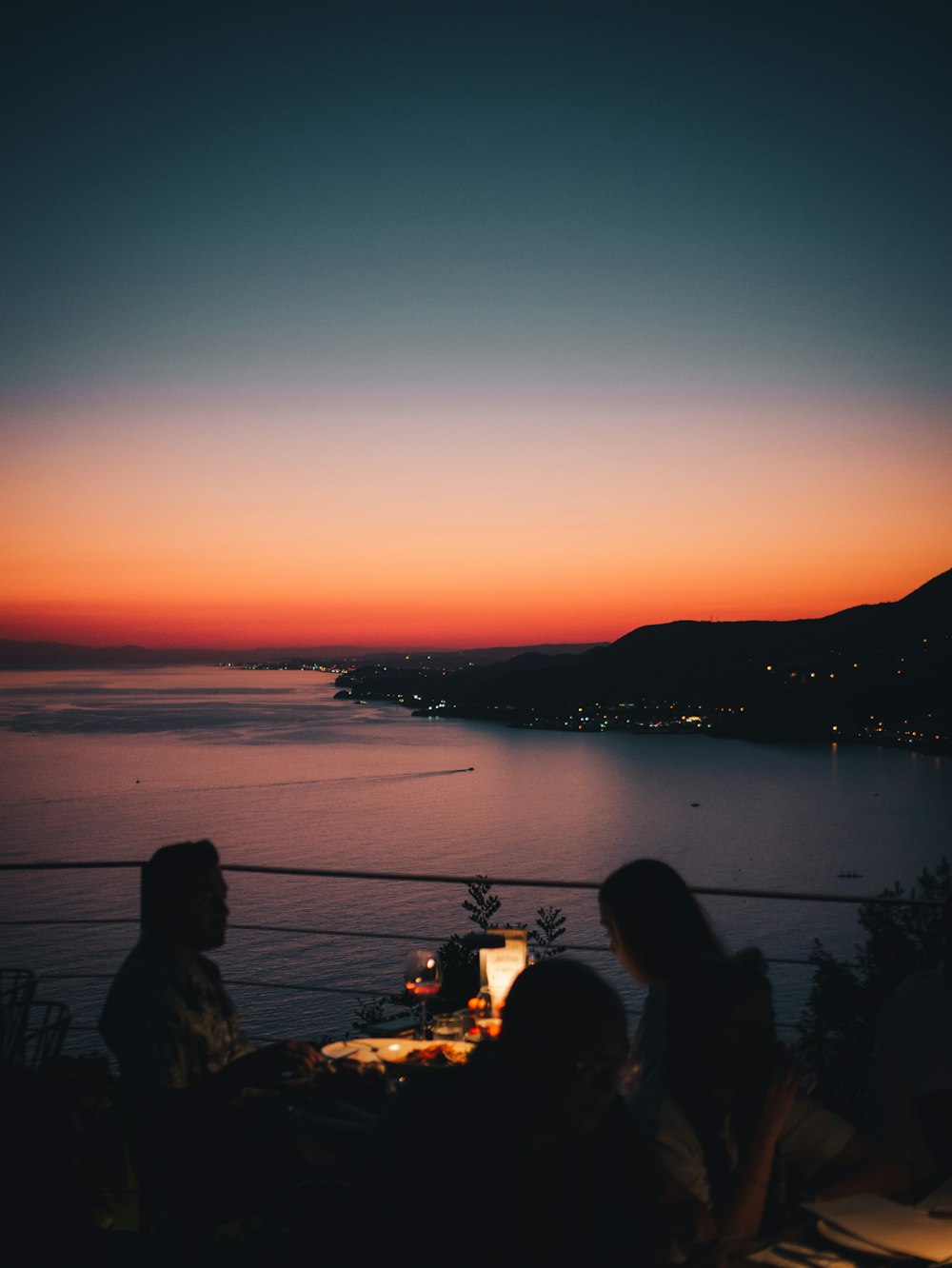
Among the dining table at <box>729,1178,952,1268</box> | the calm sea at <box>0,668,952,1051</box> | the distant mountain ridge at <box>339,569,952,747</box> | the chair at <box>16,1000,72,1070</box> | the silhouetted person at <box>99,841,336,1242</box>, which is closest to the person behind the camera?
the dining table at <box>729,1178,952,1268</box>

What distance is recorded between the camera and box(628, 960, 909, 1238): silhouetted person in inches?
59.7

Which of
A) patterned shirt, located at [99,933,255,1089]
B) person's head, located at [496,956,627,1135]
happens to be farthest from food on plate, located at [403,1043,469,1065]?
person's head, located at [496,956,627,1135]

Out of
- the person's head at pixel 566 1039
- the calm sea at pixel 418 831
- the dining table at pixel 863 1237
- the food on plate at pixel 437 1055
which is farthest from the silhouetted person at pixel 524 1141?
the calm sea at pixel 418 831

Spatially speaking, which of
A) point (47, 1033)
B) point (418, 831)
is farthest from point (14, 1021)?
point (418, 831)

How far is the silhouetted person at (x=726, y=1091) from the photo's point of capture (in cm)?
152

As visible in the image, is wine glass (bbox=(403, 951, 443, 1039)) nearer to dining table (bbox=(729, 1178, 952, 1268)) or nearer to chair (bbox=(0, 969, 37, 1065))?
chair (bbox=(0, 969, 37, 1065))

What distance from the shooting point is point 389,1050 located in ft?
8.06

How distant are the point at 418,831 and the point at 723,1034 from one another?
168ft

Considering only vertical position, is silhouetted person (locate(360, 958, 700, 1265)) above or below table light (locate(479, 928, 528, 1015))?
above

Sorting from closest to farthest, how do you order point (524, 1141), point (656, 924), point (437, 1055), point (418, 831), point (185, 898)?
point (524, 1141) < point (656, 924) < point (185, 898) < point (437, 1055) < point (418, 831)

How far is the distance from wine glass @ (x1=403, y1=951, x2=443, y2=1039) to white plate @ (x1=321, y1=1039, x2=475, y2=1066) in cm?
11

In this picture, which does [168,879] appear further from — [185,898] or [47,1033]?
[47,1033]

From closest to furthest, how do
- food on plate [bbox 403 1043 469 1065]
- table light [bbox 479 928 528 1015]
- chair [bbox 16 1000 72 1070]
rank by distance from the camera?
food on plate [bbox 403 1043 469 1065]
chair [bbox 16 1000 72 1070]
table light [bbox 479 928 528 1015]

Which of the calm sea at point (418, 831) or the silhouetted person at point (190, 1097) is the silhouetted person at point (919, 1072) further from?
the calm sea at point (418, 831)
